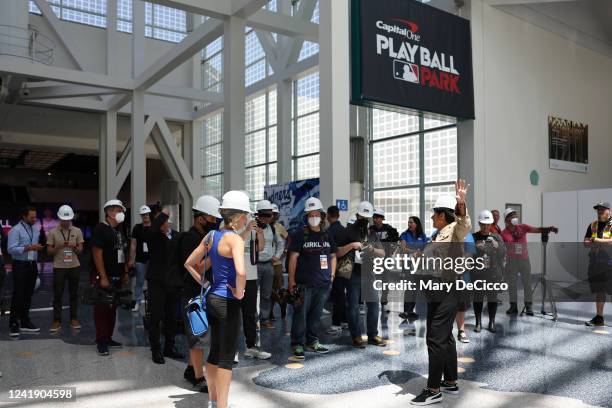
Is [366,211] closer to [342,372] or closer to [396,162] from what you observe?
[342,372]

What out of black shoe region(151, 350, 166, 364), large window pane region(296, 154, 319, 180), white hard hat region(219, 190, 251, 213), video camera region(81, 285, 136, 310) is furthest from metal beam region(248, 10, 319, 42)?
white hard hat region(219, 190, 251, 213)

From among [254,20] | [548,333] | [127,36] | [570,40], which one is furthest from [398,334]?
[127,36]

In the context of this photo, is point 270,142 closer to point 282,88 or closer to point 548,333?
point 282,88

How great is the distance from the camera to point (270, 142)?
59.3 feet

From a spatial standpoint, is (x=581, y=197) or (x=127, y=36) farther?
(x=127, y=36)

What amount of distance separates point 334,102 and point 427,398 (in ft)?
15.4

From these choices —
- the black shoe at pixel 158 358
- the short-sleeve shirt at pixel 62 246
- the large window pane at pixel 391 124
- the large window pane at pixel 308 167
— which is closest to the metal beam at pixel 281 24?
the large window pane at pixel 391 124

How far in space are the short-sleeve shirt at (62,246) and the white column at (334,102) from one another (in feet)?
11.3

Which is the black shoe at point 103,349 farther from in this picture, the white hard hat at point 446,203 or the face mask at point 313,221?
the white hard hat at point 446,203

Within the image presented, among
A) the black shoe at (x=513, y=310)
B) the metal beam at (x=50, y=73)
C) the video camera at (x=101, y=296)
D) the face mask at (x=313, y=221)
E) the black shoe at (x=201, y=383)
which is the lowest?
the black shoe at (x=513, y=310)

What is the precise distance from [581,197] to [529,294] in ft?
14.9

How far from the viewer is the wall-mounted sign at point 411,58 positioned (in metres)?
8.07

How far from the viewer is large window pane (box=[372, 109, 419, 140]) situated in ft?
42.7

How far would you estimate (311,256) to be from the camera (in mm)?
5156
